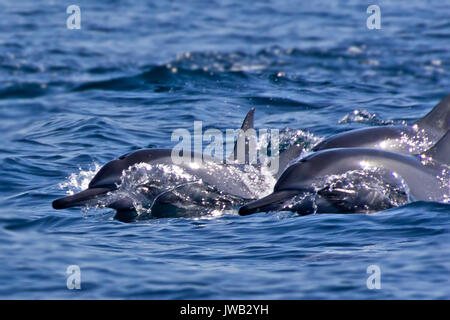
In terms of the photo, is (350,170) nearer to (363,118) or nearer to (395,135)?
(395,135)

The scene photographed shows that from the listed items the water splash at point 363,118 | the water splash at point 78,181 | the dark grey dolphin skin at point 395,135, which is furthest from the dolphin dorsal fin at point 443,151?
the water splash at point 363,118

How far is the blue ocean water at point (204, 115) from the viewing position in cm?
834

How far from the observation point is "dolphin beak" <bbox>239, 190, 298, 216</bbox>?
9781 millimetres

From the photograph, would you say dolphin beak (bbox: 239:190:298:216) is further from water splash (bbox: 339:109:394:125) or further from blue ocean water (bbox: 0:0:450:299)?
water splash (bbox: 339:109:394:125)

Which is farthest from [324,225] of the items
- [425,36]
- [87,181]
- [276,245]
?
[425,36]

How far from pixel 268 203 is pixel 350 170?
1.20 metres

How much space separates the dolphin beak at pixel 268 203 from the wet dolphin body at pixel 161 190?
3.65ft

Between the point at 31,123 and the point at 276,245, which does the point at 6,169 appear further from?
the point at 276,245

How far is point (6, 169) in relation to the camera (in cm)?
1295

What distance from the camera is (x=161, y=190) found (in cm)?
1092

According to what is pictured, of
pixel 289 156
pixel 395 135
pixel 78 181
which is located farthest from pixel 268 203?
pixel 78 181

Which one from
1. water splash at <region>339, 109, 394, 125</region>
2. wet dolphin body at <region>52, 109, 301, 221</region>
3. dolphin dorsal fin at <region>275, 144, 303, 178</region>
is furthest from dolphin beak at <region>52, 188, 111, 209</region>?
water splash at <region>339, 109, 394, 125</region>

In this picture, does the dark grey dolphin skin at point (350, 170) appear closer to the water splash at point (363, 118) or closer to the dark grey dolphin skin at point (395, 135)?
the dark grey dolphin skin at point (395, 135)
